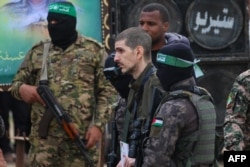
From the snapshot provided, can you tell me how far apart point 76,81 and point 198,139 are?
2.03m

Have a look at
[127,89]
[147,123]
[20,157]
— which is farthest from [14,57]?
[147,123]

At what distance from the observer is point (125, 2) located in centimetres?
962

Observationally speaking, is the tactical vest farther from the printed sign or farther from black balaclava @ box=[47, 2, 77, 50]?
the printed sign

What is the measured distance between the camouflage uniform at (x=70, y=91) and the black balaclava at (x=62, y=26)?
0.16 feet

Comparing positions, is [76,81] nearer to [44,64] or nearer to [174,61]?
[44,64]

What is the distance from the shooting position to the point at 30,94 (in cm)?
720

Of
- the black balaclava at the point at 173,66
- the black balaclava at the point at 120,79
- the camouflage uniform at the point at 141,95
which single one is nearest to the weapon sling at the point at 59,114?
the black balaclava at the point at 120,79

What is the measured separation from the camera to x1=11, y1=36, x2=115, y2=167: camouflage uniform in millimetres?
7180

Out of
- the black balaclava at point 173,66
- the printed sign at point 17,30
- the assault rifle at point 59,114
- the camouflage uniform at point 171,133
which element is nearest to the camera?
the camouflage uniform at point 171,133

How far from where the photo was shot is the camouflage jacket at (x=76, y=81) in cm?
718

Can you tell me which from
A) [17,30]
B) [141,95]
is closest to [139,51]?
[141,95]

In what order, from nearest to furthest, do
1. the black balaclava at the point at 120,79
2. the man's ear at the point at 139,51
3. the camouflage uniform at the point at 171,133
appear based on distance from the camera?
the camouflage uniform at the point at 171,133 < the man's ear at the point at 139,51 < the black balaclava at the point at 120,79

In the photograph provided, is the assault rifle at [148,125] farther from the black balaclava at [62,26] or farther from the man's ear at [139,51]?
the black balaclava at [62,26]

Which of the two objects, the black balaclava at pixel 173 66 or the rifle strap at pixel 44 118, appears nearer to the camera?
the black balaclava at pixel 173 66
